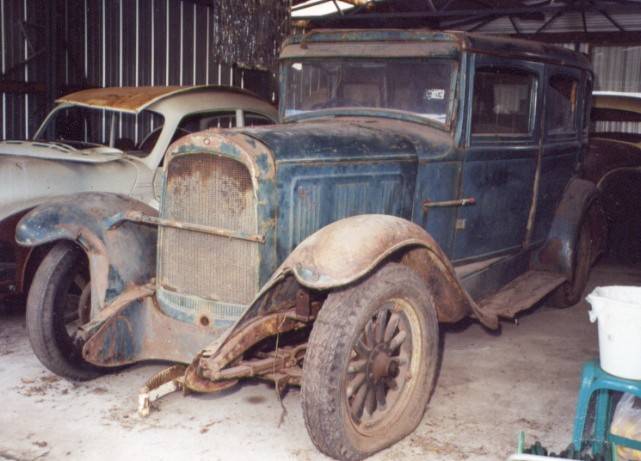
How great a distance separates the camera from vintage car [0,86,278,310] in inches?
188

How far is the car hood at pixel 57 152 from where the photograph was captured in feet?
17.0

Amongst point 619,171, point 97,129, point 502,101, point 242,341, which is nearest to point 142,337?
point 242,341

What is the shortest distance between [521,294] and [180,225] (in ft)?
7.29

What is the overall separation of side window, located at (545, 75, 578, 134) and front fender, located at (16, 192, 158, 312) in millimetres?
2668

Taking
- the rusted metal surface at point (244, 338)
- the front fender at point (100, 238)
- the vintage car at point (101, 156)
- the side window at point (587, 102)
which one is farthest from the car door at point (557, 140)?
the front fender at point (100, 238)

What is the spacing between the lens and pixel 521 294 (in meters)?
4.61

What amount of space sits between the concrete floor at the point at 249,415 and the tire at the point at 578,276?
837mm

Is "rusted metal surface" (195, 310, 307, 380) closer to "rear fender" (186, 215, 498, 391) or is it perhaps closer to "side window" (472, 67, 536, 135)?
"rear fender" (186, 215, 498, 391)

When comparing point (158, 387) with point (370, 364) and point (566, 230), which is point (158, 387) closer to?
point (370, 364)

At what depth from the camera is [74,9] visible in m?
8.96

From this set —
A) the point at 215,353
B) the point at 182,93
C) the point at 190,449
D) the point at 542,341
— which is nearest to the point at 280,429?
the point at 190,449

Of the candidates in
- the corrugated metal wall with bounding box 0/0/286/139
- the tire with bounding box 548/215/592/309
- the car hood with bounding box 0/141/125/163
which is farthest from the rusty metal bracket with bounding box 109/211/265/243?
the corrugated metal wall with bounding box 0/0/286/139

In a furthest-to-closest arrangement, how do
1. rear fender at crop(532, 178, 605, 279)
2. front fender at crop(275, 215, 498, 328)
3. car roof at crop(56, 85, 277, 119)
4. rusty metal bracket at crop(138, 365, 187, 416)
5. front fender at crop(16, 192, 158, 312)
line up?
1. car roof at crop(56, 85, 277, 119)
2. rear fender at crop(532, 178, 605, 279)
3. front fender at crop(16, 192, 158, 312)
4. rusty metal bracket at crop(138, 365, 187, 416)
5. front fender at crop(275, 215, 498, 328)

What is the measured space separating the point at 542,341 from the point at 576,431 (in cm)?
200
